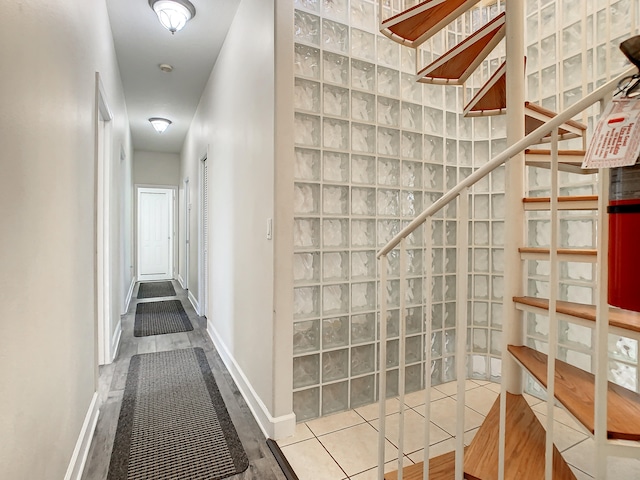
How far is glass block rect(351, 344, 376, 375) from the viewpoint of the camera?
222 cm

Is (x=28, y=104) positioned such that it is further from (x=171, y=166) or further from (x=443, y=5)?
(x=171, y=166)

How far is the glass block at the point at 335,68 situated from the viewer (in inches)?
82.0

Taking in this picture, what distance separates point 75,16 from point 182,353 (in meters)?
2.66

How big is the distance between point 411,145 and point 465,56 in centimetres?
65

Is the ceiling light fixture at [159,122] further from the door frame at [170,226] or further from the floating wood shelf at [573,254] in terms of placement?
the floating wood shelf at [573,254]

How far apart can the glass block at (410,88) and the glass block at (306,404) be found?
2.08m

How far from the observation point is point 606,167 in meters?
0.70

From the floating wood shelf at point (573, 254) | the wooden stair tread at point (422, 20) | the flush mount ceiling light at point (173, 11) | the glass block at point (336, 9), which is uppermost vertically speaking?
the flush mount ceiling light at point (173, 11)

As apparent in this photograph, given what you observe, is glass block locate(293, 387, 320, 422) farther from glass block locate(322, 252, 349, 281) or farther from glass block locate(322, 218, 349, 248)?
glass block locate(322, 218, 349, 248)

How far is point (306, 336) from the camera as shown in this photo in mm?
2064

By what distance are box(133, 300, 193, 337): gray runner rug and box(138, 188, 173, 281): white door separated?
2.69 metres

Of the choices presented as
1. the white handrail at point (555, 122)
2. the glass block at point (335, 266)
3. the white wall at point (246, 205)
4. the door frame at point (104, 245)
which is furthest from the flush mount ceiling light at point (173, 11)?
the white handrail at point (555, 122)

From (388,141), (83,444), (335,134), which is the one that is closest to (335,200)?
(335,134)

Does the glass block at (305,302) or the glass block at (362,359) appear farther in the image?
the glass block at (362,359)
